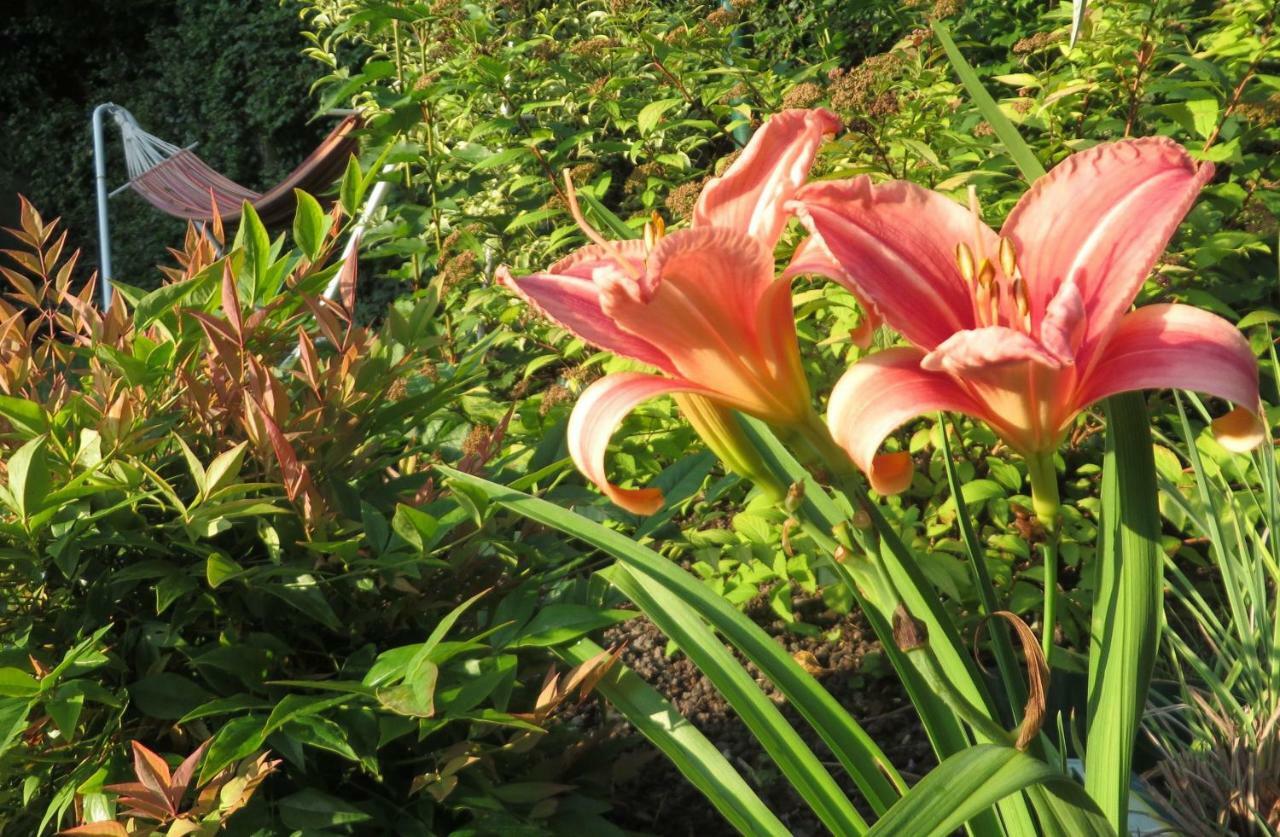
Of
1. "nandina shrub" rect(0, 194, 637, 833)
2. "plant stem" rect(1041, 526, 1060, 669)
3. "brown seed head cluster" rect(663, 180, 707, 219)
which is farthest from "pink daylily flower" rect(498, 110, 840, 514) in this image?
"brown seed head cluster" rect(663, 180, 707, 219)

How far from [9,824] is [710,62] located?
1904 millimetres

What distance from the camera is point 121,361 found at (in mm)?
1139

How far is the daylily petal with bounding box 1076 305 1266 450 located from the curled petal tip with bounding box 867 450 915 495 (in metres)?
0.11

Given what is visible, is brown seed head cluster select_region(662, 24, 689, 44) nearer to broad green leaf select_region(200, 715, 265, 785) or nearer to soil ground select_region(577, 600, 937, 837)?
soil ground select_region(577, 600, 937, 837)

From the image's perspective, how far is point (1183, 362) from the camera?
635 mm

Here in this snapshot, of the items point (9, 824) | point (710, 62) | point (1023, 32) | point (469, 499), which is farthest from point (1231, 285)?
point (9, 824)

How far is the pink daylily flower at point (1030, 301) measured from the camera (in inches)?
25.2

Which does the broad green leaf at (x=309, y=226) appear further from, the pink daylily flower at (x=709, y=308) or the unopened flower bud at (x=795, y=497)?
the unopened flower bud at (x=795, y=497)

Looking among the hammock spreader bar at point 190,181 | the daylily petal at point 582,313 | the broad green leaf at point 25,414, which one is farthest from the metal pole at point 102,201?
the daylily petal at point 582,313

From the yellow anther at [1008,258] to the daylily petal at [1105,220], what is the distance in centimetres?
4

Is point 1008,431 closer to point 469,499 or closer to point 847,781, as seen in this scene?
point 469,499

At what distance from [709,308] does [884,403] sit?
0.14m

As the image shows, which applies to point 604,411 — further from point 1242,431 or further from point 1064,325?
point 1242,431

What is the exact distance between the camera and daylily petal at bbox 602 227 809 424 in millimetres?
695
